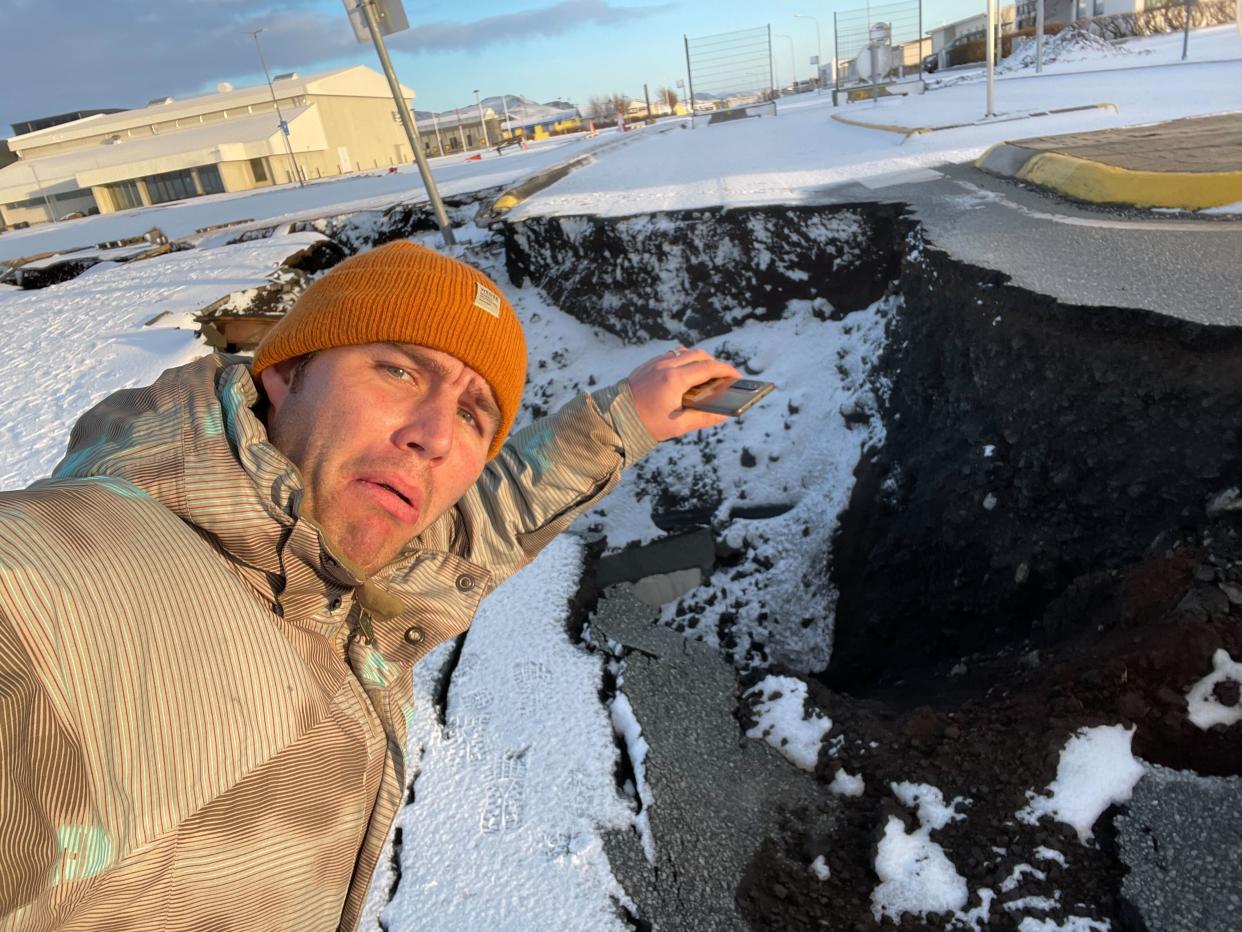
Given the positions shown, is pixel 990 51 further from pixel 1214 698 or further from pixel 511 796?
pixel 511 796

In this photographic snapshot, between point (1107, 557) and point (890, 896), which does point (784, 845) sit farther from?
point (1107, 557)

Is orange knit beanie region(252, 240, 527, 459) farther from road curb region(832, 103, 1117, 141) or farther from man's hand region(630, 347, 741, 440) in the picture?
road curb region(832, 103, 1117, 141)

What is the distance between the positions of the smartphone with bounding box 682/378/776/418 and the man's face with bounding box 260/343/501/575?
71 cm

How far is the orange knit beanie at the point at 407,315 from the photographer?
5.24 ft

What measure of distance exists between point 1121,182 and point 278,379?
7078 mm

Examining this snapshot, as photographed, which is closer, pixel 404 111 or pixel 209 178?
pixel 404 111

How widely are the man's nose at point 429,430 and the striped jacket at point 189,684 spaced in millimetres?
275

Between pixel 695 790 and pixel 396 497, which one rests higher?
pixel 396 497

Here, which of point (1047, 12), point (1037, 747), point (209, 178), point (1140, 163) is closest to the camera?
point (1037, 747)

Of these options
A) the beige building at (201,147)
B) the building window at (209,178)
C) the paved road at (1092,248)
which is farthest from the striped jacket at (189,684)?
the building window at (209,178)

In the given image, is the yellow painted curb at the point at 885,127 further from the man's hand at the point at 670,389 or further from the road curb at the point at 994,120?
the man's hand at the point at 670,389

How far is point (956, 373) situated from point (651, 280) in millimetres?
4349

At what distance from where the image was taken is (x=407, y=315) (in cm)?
163

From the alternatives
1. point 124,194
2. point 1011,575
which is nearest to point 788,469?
point 1011,575
